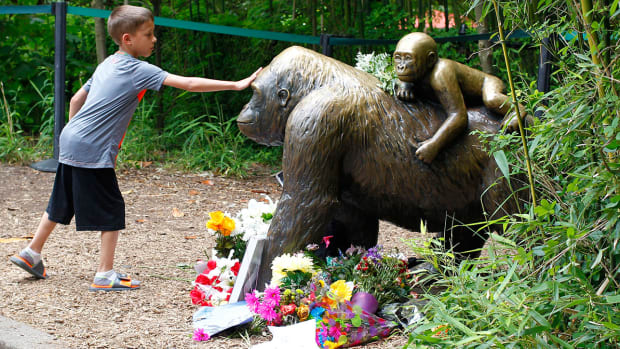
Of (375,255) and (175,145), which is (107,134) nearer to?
(375,255)

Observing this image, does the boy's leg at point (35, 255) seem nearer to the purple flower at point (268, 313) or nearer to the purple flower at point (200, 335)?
the purple flower at point (200, 335)

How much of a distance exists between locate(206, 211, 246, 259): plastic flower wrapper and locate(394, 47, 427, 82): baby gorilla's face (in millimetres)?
1142

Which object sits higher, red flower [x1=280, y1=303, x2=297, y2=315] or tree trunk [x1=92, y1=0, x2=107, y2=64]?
tree trunk [x1=92, y1=0, x2=107, y2=64]

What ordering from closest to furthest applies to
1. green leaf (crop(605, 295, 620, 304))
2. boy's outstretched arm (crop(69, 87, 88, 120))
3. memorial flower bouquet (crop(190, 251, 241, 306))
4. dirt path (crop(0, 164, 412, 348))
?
1. green leaf (crop(605, 295, 620, 304))
2. dirt path (crop(0, 164, 412, 348))
3. memorial flower bouquet (crop(190, 251, 241, 306))
4. boy's outstretched arm (crop(69, 87, 88, 120))

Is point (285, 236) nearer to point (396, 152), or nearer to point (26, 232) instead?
point (396, 152)

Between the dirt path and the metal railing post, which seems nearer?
the dirt path

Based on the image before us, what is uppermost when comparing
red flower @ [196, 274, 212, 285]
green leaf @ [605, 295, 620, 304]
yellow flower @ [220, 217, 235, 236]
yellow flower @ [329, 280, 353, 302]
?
green leaf @ [605, 295, 620, 304]

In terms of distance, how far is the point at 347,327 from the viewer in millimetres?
2822

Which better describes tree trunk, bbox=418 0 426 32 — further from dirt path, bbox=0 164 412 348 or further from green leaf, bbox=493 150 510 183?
green leaf, bbox=493 150 510 183

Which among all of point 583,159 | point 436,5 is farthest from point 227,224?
point 436,5

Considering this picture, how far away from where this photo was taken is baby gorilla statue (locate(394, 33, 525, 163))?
10.0ft

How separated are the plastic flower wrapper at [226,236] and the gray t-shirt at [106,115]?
0.65m

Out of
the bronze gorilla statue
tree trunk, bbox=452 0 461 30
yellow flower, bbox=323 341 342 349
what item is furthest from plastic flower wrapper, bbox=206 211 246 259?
tree trunk, bbox=452 0 461 30

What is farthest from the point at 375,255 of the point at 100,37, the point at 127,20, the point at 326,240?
the point at 100,37
